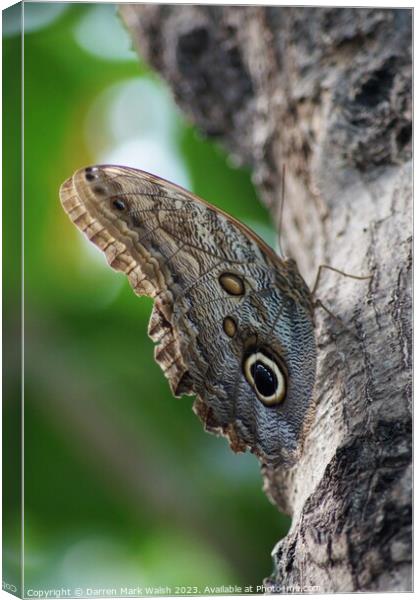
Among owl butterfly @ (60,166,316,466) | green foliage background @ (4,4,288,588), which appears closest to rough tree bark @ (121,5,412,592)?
owl butterfly @ (60,166,316,466)

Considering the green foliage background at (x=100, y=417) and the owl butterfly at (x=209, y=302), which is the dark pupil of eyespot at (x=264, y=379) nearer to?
the owl butterfly at (x=209, y=302)

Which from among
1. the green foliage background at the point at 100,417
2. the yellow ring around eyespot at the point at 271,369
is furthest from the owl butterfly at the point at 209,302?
the green foliage background at the point at 100,417

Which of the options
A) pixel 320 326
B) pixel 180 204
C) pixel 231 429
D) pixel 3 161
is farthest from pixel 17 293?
pixel 320 326

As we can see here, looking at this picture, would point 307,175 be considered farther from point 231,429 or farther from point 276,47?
point 231,429

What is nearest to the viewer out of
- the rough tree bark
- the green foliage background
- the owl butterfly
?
the rough tree bark

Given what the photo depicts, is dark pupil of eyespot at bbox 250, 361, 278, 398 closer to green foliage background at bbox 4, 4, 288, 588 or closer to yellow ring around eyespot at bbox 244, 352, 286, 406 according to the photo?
yellow ring around eyespot at bbox 244, 352, 286, 406
